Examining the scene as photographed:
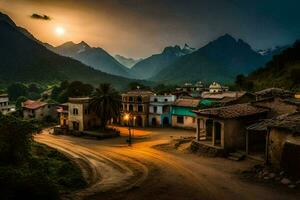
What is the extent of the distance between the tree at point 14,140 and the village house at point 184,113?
41.1 metres

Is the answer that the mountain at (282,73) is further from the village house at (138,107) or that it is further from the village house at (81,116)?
the village house at (81,116)

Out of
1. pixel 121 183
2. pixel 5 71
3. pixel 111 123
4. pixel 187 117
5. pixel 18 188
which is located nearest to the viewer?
pixel 18 188

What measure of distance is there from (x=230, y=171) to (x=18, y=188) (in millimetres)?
17017

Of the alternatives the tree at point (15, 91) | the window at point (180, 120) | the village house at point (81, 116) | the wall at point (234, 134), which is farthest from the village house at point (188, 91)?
the tree at point (15, 91)

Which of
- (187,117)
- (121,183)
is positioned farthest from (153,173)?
(187,117)

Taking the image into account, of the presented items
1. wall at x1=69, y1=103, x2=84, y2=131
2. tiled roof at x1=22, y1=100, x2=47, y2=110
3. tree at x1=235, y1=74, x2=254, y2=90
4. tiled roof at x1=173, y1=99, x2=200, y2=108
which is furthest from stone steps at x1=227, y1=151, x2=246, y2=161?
tree at x1=235, y1=74, x2=254, y2=90

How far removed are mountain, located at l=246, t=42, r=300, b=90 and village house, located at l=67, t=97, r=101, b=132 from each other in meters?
56.4

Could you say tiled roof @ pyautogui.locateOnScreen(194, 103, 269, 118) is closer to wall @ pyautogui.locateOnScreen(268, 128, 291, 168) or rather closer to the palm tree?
wall @ pyautogui.locateOnScreen(268, 128, 291, 168)

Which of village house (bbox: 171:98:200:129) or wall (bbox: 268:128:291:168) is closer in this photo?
wall (bbox: 268:128:291:168)

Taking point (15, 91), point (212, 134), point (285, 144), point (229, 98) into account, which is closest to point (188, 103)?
point (229, 98)

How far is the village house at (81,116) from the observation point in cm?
6494

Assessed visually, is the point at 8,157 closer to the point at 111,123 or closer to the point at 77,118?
the point at 77,118

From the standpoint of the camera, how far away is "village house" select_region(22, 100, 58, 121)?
8550 centimetres

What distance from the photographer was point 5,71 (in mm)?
180500
